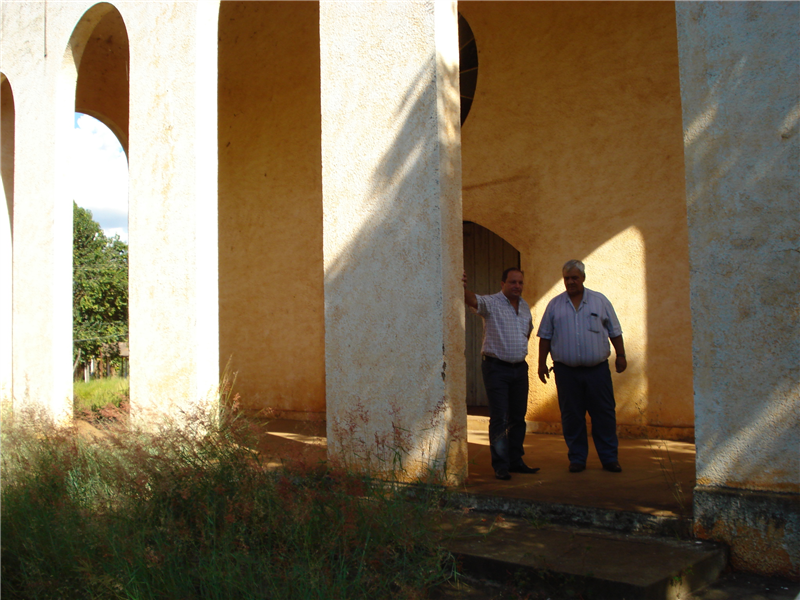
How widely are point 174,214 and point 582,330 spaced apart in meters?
3.92

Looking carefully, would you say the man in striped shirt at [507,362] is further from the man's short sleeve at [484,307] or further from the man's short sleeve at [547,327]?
the man's short sleeve at [547,327]

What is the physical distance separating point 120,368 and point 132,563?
28.6 metres

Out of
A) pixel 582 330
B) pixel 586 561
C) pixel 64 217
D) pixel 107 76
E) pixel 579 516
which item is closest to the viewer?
pixel 586 561

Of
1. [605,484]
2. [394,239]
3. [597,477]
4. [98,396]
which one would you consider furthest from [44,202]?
[605,484]

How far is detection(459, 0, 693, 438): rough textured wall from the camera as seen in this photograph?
282 inches

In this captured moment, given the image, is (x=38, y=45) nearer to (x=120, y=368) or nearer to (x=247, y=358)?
(x=247, y=358)

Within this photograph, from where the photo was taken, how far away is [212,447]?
5.02 m

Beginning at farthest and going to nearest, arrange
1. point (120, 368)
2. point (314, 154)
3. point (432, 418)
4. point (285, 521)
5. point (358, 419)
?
point (120, 368)
point (314, 154)
point (358, 419)
point (432, 418)
point (285, 521)

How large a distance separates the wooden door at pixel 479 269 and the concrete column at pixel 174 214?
3.75 metres

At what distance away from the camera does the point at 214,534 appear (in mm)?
3797

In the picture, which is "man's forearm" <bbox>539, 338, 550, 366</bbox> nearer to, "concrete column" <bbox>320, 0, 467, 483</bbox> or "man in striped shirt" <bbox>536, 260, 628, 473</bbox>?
"man in striped shirt" <bbox>536, 260, 628, 473</bbox>

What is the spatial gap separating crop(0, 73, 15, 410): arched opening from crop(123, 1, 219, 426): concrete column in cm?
391

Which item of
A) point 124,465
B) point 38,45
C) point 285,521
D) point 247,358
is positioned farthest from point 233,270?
point 285,521

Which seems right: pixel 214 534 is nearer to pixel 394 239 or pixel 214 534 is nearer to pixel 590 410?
pixel 394 239
